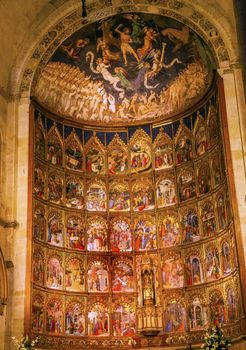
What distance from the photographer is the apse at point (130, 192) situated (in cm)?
2227

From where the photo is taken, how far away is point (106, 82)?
25516mm

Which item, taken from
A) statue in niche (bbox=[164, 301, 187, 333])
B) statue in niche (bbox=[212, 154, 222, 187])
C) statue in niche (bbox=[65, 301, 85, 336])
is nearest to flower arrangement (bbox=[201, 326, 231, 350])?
statue in niche (bbox=[164, 301, 187, 333])

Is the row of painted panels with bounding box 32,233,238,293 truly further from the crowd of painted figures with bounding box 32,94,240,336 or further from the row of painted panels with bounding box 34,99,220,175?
the row of painted panels with bounding box 34,99,220,175

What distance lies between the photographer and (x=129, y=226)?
979 inches

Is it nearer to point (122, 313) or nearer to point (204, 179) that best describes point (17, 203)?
point (122, 313)

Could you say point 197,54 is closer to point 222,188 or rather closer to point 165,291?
point 222,188

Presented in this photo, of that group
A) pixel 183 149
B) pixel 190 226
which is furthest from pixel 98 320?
pixel 183 149

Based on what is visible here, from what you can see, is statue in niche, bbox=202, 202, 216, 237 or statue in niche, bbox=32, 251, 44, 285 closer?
statue in niche, bbox=32, 251, 44, 285

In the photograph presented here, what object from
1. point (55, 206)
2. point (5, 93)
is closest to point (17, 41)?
point (5, 93)

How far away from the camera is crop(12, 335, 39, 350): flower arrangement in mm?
18769

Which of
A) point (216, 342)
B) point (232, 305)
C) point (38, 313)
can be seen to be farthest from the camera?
point (38, 313)

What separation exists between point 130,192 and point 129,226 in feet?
5.01

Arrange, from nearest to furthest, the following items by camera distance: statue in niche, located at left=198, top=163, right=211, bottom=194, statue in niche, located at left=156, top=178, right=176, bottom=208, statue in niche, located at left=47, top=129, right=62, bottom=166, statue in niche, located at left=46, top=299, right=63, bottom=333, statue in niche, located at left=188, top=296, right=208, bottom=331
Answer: statue in niche, located at left=46, top=299, right=63, bottom=333
statue in niche, located at left=188, top=296, right=208, bottom=331
statue in niche, located at left=198, top=163, right=211, bottom=194
statue in niche, located at left=47, top=129, right=62, bottom=166
statue in niche, located at left=156, top=178, right=176, bottom=208

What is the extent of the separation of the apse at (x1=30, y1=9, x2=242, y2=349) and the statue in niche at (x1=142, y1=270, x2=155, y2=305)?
0.13 ft
